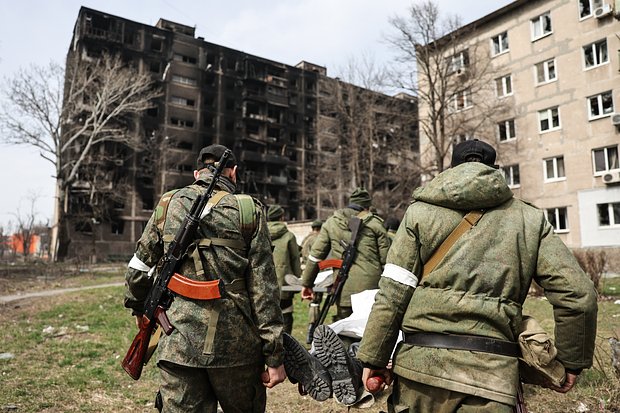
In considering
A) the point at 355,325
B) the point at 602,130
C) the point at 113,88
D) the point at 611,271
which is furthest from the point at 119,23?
the point at 355,325

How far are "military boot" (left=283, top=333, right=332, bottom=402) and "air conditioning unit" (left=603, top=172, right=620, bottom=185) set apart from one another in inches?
921

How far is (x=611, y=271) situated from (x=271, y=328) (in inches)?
928

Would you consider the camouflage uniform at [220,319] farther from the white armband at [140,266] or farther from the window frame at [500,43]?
the window frame at [500,43]

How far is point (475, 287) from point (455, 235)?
0.91 ft

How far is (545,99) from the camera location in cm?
2533

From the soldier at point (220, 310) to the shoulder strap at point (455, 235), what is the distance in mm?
1020

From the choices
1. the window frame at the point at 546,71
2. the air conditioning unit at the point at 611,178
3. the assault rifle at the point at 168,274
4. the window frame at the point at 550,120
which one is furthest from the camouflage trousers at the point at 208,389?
the window frame at the point at 546,71

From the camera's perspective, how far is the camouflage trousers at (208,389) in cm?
255

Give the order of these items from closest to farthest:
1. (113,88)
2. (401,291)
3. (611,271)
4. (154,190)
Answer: (401,291), (611,271), (113,88), (154,190)

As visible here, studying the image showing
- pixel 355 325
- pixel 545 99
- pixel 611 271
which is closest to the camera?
pixel 355 325

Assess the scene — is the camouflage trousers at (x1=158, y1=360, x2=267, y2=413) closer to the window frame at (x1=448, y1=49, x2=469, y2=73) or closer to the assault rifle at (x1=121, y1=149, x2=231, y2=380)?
the assault rifle at (x1=121, y1=149, x2=231, y2=380)

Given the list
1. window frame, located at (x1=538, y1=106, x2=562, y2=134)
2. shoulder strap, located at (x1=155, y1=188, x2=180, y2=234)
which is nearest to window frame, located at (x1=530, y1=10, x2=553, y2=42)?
window frame, located at (x1=538, y1=106, x2=562, y2=134)

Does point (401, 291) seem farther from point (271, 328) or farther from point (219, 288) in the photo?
point (219, 288)

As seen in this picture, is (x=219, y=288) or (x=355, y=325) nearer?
(x=219, y=288)
